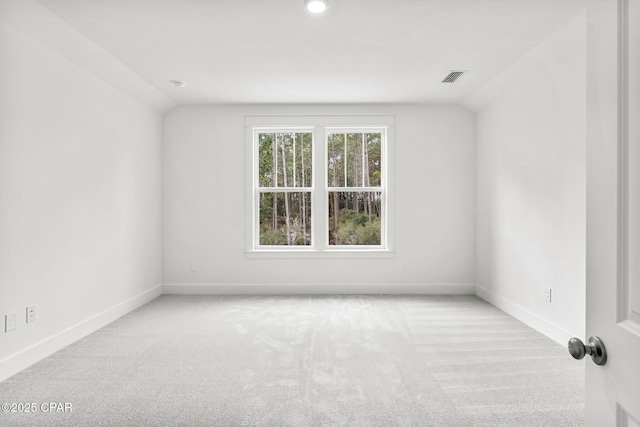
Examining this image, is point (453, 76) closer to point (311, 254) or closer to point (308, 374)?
point (311, 254)

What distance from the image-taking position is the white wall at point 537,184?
310 centimetres

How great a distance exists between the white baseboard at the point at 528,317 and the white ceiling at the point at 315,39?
94.3 inches

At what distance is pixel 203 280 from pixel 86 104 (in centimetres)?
257

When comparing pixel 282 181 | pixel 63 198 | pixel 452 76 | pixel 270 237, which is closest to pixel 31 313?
pixel 63 198

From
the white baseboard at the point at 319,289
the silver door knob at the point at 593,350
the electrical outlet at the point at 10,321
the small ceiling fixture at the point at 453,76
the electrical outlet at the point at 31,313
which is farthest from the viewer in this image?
the white baseboard at the point at 319,289

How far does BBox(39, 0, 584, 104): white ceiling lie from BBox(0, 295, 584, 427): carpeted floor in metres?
2.49

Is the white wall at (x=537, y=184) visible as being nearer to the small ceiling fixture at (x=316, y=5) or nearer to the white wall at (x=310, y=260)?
the white wall at (x=310, y=260)

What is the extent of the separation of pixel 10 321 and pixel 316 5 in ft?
9.84

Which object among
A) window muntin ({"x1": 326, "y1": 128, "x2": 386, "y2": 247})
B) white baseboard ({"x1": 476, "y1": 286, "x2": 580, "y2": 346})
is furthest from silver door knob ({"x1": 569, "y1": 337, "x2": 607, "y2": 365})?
window muntin ({"x1": 326, "y1": 128, "x2": 386, "y2": 247})

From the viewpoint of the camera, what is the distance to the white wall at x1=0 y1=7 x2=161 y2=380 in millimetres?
2734

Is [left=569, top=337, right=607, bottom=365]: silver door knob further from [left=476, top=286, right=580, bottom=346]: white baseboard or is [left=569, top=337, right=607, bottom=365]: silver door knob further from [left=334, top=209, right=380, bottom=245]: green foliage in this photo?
[left=334, top=209, right=380, bottom=245]: green foliage

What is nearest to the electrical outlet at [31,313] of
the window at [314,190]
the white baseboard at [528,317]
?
the window at [314,190]

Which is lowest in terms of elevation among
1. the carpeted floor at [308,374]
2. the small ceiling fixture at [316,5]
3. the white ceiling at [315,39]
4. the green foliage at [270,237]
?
the carpeted floor at [308,374]

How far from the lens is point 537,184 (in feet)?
12.2
